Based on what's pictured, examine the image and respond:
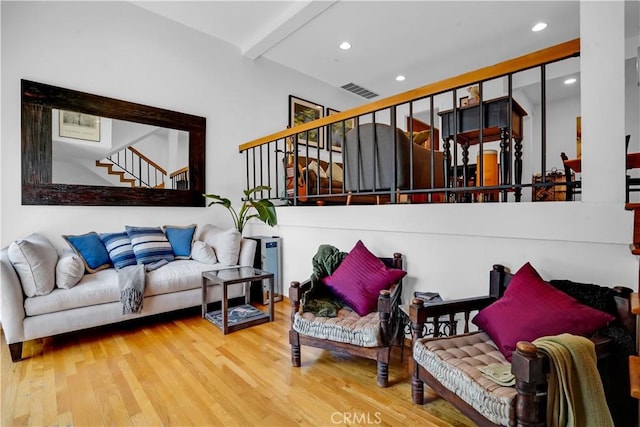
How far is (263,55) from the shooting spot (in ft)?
15.1

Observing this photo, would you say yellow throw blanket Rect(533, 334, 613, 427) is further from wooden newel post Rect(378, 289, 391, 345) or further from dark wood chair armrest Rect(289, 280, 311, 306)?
dark wood chair armrest Rect(289, 280, 311, 306)

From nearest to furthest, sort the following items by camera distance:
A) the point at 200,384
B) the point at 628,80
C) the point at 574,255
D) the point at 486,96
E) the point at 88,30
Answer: the point at 574,255
the point at 200,384
the point at 88,30
the point at 628,80
the point at 486,96

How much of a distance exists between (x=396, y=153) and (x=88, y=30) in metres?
3.42

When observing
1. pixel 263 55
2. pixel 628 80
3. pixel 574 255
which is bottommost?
pixel 574 255

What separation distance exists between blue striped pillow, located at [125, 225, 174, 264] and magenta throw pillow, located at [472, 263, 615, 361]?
114 inches

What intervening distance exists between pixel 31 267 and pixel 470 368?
2.85 meters

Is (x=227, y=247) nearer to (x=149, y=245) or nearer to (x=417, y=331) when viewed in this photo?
(x=149, y=245)

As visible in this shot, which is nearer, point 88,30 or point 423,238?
point 423,238

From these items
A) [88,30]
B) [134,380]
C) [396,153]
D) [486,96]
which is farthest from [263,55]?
[134,380]

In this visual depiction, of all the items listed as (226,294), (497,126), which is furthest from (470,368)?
(226,294)

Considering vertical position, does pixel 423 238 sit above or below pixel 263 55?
below

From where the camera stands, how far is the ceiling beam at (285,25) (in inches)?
134

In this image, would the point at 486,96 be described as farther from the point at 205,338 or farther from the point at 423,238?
the point at 205,338

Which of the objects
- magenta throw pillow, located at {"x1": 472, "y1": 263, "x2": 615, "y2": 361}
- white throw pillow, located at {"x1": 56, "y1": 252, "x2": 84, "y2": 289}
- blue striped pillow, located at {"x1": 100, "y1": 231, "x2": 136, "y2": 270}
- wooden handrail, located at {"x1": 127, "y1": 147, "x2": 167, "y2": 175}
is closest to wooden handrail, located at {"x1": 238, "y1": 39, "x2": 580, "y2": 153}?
magenta throw pillow, located at {"x1": 472, "y1": 263, "x2": 615, "y2": 361}
